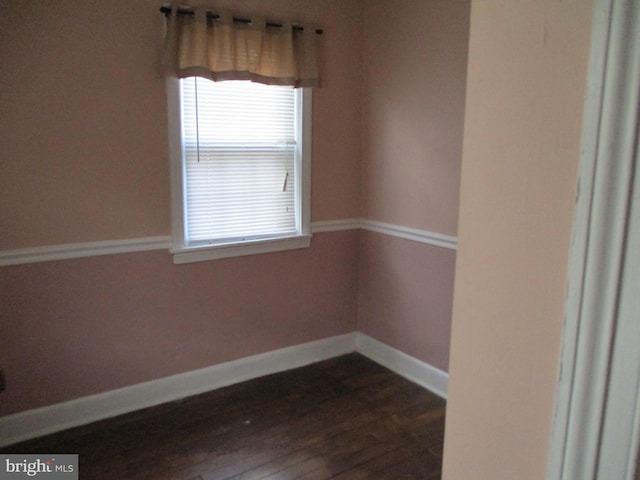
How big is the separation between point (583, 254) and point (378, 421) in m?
2.37

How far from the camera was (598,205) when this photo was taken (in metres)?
0.47

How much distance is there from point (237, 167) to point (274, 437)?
59.4 inches

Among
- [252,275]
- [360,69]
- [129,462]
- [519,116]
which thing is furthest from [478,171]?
[360,69]

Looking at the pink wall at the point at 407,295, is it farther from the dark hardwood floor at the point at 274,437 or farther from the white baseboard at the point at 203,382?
the dark hardwood floor at the point at 274,437

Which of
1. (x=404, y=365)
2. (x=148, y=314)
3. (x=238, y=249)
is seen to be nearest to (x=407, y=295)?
(x=404, y=365)

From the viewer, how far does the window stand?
2.66 meters

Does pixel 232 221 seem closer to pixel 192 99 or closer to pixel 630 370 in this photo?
pixel 192 99

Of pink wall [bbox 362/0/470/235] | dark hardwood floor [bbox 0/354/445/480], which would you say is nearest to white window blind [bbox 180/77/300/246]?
pink wall [bbox 362/0/470/235]

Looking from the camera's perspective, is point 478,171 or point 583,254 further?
point 478,171

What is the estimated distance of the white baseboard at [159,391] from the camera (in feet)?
7.91

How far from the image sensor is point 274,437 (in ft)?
8.13

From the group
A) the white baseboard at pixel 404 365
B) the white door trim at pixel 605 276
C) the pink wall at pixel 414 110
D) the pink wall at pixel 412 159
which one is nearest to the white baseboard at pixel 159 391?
the white baseboard at pixel 404 365
